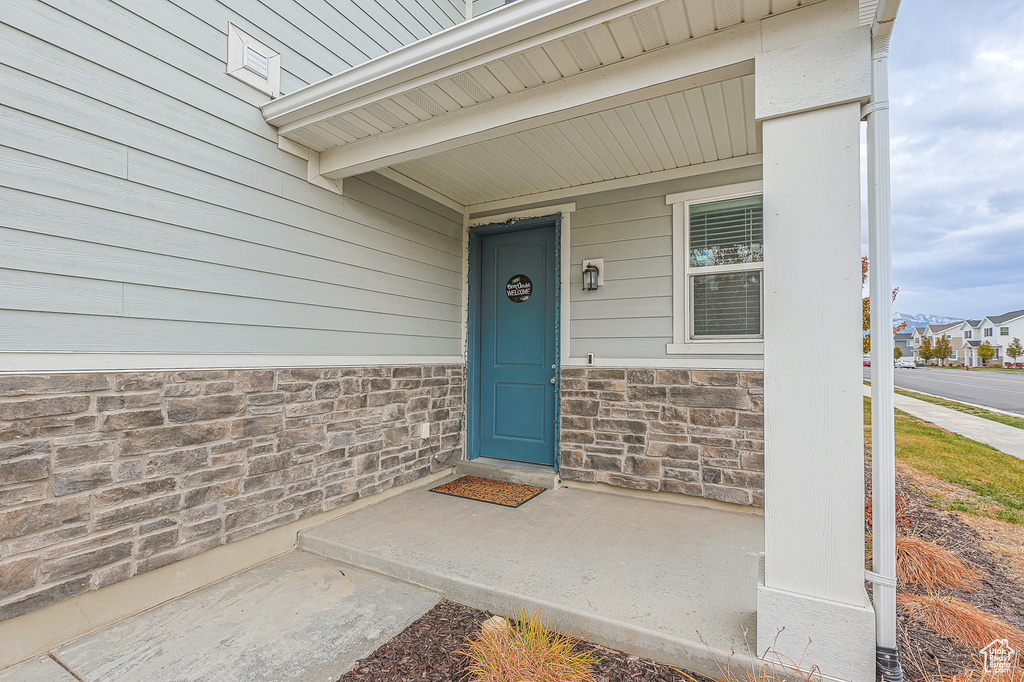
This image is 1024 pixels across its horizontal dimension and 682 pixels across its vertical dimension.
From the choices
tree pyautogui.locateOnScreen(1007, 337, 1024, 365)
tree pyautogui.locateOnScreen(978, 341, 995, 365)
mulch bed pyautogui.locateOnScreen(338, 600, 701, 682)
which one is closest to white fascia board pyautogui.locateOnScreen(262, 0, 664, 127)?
mulch bed pyautogui.locateOnScreen(338, 600, 701, 682)

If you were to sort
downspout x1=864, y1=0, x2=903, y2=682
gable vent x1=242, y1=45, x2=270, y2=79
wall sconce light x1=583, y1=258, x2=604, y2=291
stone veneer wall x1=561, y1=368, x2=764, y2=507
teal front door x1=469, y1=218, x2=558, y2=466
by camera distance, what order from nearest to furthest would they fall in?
downspout x1=864, y1=0, x2=903, y2=682 → gable vent x1=242, y1=45, x2=270, y2=79 → stone veneer wall x1=561, y1=368, x2=764, y2=507 → wall sconce light x1=583, y1=258, x2=604, y2=291 → teal front door x1=469, y1=218, x2=558, y2=466

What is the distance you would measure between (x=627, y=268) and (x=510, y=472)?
2054 mm

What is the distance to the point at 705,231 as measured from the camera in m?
3.52

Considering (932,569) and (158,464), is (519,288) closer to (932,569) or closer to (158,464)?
(158,464)

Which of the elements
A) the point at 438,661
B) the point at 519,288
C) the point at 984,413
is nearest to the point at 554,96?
the point at 519,288

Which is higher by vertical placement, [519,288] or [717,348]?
[519,288]

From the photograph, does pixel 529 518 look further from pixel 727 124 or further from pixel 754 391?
pixel 727 124

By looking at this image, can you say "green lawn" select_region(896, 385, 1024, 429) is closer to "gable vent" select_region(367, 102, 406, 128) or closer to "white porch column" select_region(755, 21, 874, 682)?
"white porch column" select_region(755, 21, 874, 682)

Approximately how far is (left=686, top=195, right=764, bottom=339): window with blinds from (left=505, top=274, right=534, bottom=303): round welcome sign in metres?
1.45

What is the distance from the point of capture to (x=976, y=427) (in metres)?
6.11

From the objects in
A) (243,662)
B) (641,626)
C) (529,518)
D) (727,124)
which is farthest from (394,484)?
(727,124)

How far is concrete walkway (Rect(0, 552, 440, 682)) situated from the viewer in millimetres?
1735

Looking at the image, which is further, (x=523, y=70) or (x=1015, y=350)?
(x=1015, y=350)

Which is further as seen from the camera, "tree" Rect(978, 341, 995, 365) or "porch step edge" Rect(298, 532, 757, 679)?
"tree" Rect(978, 341, 995, 365)
